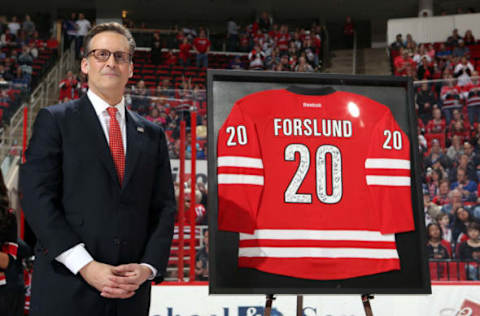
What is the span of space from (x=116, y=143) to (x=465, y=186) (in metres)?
3.65

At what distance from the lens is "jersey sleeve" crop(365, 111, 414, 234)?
9.89 ft

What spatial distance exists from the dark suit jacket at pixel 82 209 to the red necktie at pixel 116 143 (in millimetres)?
31

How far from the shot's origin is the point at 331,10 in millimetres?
19734

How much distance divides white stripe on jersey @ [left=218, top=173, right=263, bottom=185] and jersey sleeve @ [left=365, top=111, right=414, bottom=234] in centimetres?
56

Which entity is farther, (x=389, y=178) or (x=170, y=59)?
(x=170, y=59)

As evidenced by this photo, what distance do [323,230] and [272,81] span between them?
798mm

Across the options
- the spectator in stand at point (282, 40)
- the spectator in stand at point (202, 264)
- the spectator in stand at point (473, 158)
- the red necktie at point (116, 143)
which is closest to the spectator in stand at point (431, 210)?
the spectator in stand at point (473, 158)

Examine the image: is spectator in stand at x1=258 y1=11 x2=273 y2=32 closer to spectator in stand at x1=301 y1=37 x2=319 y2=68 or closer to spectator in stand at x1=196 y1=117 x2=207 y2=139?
spectator in stand at x1=301 y1=37 x2=319 y2=68

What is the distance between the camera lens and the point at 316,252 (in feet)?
9.68

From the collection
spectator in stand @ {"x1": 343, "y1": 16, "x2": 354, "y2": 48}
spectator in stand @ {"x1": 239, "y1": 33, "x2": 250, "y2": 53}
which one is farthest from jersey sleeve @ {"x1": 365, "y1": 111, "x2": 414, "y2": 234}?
spectator in stand @ {"x1": 343, "y1": 16, "x2": 354, "y2": 48}

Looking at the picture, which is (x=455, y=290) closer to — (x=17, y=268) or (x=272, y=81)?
(x=272, y=81)

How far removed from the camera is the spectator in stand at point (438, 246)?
198 inches

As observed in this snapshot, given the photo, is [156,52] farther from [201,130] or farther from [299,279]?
[299,279]

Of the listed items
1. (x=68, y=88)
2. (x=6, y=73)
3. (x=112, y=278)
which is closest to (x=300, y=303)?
(x=112, y=278)
